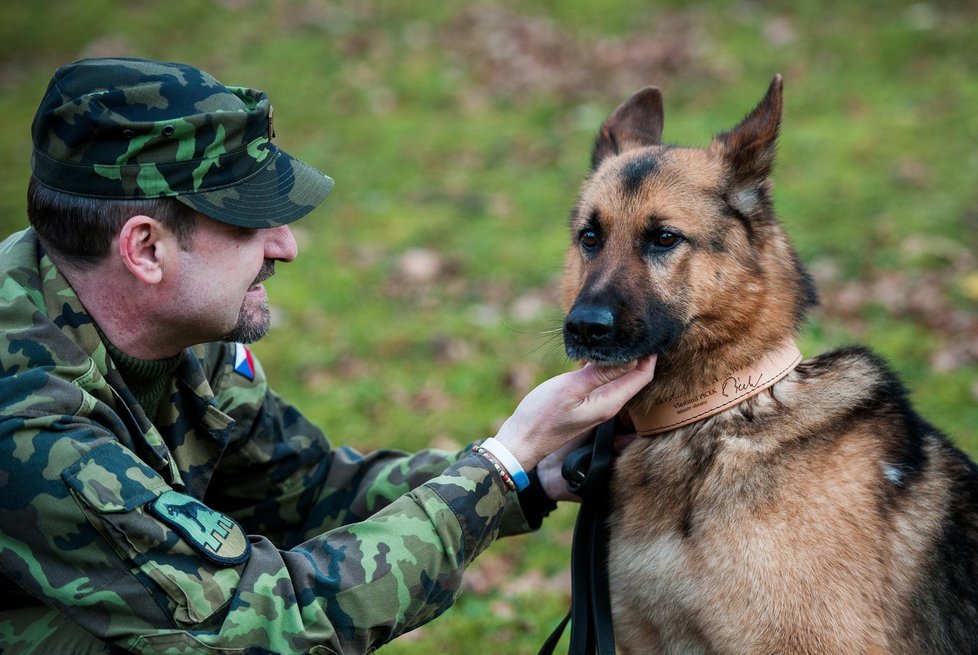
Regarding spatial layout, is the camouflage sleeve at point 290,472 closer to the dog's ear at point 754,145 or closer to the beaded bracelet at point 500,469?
the beaded bracelet at point 500,469

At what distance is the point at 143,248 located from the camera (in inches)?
97.1

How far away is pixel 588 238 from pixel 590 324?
22.8 inches

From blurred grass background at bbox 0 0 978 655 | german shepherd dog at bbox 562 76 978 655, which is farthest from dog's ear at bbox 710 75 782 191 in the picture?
blurred grass background at bbox 0 0 978 655

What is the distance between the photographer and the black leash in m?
2.81

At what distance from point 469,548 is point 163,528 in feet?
2.78

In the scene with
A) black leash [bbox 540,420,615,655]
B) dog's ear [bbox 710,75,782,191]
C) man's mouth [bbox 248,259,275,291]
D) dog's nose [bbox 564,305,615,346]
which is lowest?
black leash [bbox 540,420,615,655]

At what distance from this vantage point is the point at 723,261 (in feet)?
9.47

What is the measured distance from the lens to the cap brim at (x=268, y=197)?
2.46m

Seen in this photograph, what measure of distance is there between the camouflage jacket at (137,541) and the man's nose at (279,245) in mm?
574

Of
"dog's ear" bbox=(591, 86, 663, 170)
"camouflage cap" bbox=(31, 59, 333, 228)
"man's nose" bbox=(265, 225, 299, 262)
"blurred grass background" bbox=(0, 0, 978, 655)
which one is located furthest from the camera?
"blurred grass background" bbox=(0, 0, 978, 655)

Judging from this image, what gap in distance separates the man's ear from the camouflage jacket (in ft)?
0.64

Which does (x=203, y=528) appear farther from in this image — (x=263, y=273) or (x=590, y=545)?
(x=590, y=545)

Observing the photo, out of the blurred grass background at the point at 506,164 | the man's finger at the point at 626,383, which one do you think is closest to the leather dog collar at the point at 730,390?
the man's finger at the point at 626,383

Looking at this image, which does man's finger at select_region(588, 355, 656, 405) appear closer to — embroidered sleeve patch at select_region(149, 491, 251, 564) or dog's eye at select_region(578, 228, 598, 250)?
dog's eye at select_region(578, 228, 598, 250)
